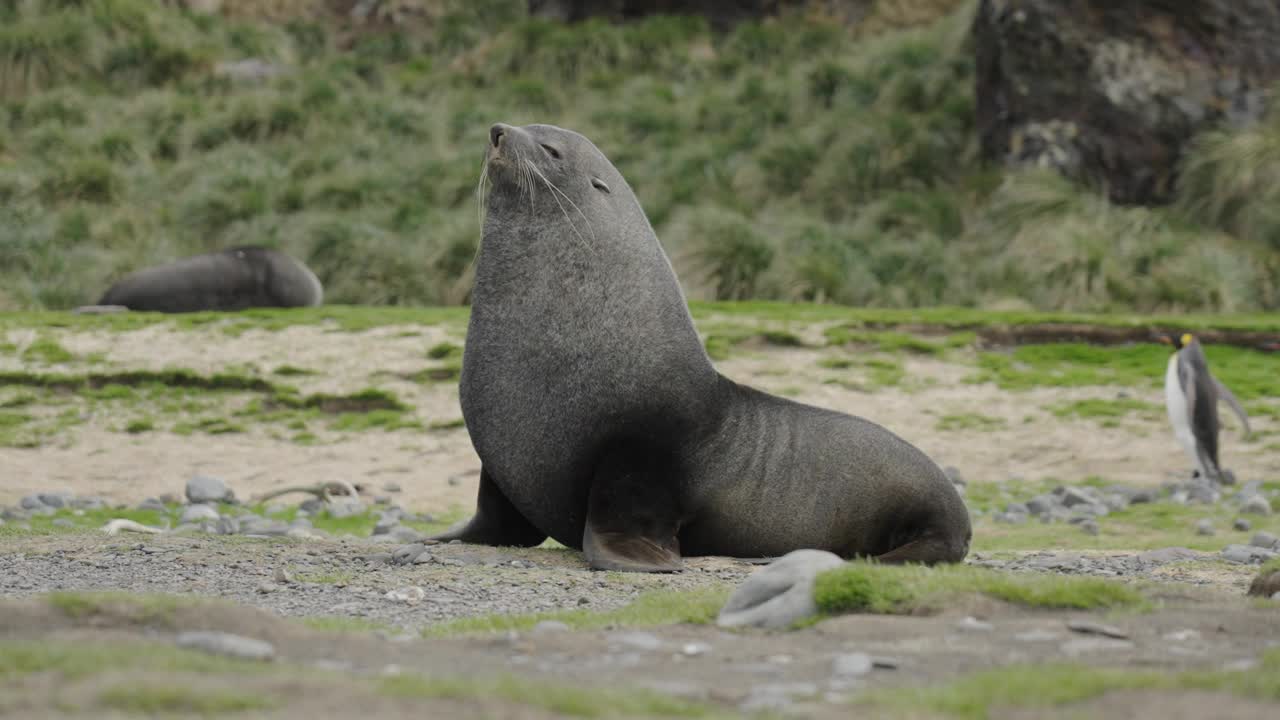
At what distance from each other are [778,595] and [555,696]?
131cm

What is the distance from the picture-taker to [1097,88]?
703 inches

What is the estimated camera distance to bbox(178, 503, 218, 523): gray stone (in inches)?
288

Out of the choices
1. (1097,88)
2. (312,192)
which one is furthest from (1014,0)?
(312,192)

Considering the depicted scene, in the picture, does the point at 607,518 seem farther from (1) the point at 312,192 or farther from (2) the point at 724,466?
(1) the point at 312,192

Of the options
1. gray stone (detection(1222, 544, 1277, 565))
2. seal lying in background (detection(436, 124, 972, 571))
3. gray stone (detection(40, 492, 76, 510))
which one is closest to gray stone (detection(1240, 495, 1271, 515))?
gray stone (detection(1222, 544, 1277, 565))

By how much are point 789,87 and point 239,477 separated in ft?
A: 50.6

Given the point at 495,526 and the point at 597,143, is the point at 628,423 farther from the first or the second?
the point at 597,143

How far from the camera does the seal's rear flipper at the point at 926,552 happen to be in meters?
5.28

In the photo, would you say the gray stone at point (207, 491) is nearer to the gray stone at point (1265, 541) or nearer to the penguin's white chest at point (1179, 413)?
the gray stone at point (1265, 541)

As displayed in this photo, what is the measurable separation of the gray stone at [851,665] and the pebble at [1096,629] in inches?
23.4

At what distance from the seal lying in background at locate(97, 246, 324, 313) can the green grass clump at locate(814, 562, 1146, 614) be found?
1151 centimetres

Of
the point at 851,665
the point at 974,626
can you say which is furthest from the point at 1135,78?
the point at 851,665

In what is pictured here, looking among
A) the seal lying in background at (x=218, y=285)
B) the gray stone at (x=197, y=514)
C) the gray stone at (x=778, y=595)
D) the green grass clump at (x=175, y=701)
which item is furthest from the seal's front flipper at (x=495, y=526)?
the seal lying in background at (x=218, y=285)

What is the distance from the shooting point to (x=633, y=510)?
17.1 ft
